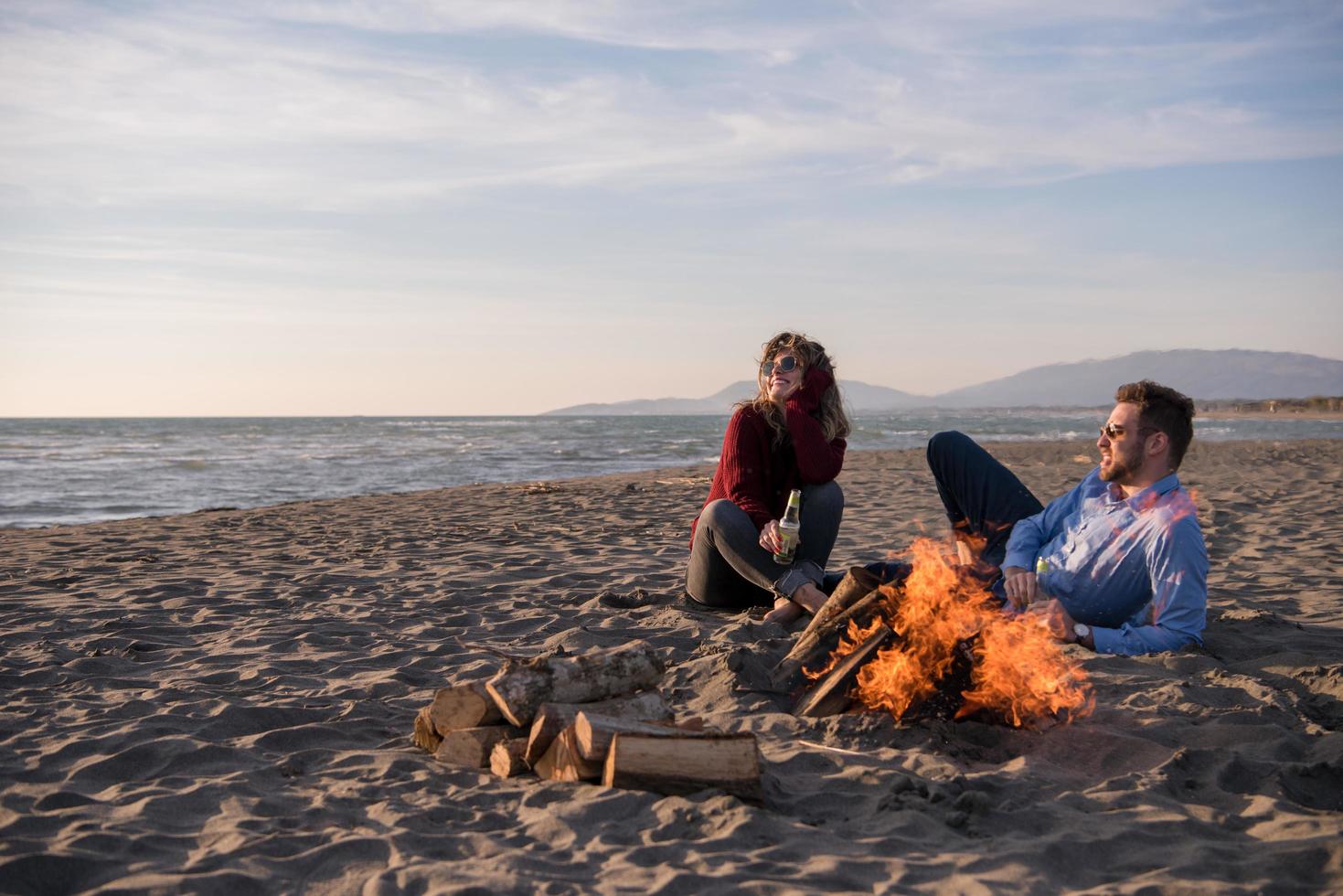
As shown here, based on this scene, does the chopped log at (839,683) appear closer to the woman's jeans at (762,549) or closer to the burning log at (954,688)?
the burning log at (954,688)

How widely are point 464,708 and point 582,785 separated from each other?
660 millimetres

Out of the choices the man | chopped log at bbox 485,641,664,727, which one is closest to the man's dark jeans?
the man

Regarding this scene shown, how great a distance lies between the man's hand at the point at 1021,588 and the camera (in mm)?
4477

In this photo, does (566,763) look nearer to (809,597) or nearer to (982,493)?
(809,597)

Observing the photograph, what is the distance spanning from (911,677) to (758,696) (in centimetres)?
83

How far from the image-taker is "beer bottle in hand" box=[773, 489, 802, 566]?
209 inches

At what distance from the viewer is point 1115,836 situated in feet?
9.71

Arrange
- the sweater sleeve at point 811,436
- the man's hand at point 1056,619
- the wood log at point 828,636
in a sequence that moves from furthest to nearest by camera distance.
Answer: the sweater sleeve at point 811,436
the man's hand at point 1056,619
the wood log at point 828,636

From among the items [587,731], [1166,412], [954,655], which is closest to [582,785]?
[587,731]

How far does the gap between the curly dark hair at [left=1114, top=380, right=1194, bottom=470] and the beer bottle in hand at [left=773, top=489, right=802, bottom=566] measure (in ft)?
5.88

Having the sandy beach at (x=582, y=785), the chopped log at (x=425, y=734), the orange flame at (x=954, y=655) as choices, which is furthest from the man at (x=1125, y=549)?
the chopped log at (x=425, y=734)

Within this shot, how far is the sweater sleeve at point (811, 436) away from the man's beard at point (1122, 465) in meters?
1.48

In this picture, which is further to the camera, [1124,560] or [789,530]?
[789,530]

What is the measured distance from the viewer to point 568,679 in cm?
362
